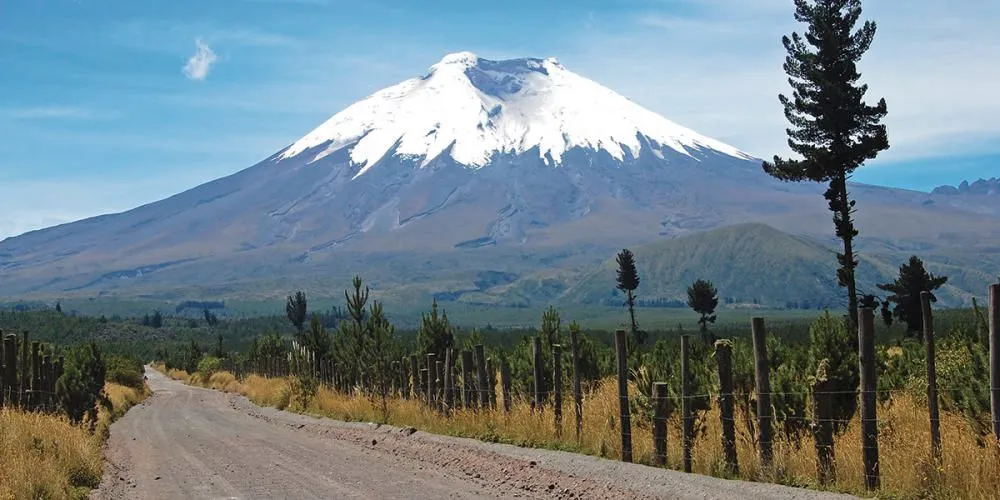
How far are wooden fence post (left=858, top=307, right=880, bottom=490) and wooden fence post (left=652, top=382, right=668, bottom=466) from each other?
3.67m

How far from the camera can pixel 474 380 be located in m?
28.4

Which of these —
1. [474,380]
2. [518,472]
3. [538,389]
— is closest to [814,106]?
[474,380]

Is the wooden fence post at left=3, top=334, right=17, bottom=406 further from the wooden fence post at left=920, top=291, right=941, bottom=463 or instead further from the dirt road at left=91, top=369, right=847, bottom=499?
the wooden fence post at left=920, top=291, right=941, bottom=463

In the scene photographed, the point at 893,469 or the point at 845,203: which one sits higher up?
the point at 845,203

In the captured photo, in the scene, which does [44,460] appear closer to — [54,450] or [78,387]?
[54,450]

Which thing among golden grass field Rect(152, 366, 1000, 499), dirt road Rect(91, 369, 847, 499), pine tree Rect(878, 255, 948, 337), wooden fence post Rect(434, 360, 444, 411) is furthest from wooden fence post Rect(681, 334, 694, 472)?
pine tree Rect(878, 255, 948, 337)

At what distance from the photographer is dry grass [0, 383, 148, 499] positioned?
13.7m

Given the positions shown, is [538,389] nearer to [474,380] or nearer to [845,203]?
[474,380]

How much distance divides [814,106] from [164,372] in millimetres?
88872

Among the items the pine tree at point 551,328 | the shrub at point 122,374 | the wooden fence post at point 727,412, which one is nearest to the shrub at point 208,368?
the shrub at point 122,374

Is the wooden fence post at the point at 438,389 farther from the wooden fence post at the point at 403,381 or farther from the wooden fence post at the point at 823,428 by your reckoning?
the wooden fence post at the point at 823,428

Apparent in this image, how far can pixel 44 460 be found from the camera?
51.4 feet

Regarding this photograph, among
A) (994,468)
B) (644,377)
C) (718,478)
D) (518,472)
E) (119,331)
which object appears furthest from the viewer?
(119,331)

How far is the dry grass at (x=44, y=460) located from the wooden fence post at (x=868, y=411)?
9.51 meters
